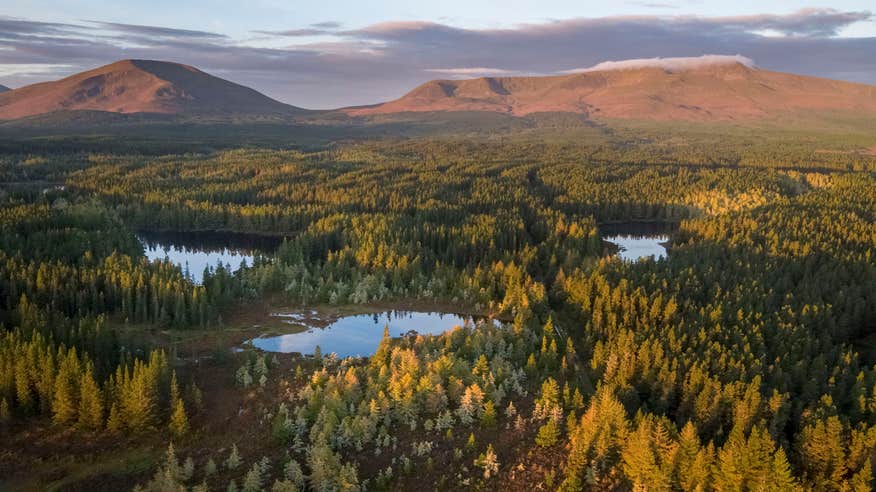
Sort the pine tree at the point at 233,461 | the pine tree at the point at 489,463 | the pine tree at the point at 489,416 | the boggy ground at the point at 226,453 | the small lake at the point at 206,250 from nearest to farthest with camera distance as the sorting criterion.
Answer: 1. the boggy ground at the point at 226,453
2. the pine tree at the point at 489,463
3. the pine tree at the point at 233,461
4. the pine tree at the point at 489,416
5. the small lake at the point at 206,250

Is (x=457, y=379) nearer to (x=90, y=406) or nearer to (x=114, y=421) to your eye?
(x=114, y=421)

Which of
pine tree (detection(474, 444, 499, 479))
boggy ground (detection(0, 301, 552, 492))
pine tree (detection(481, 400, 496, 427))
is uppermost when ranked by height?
pine tree (detection(481, 400, 496, 427))

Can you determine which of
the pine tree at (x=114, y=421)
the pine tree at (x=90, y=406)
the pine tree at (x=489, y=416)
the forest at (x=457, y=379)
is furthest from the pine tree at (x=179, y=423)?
the pine tree at (x=489, y=416)

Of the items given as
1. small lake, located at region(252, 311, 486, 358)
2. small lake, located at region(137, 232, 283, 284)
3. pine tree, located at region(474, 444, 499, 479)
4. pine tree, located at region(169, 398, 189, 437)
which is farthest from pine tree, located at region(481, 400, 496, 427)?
small lake, located at region(137, 232, 283, 284)

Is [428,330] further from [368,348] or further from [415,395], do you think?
[415,395]

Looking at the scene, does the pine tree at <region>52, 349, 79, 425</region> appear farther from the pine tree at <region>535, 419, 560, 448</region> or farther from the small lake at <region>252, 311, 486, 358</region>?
the pine tree at <region>535, 419, 560, 448</region>

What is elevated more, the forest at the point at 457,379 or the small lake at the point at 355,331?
the forest at the point at 457,379

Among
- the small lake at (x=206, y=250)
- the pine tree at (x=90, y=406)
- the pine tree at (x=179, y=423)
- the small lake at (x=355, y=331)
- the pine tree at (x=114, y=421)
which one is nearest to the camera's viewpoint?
the pine tree at (x=114, y=421)

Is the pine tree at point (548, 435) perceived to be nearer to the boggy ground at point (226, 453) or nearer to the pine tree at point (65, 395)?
the boggy ground at point (226, 453)

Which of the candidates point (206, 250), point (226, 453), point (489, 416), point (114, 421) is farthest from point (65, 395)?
point (206, 250)
